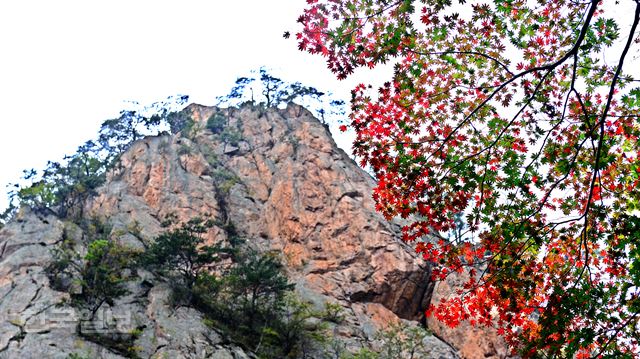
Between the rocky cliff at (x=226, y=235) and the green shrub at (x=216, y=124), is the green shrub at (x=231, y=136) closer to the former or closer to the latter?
the rocky cliff at (x=226, y=235)

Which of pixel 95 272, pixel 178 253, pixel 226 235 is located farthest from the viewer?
pixel 226 235

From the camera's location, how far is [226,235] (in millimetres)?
47031

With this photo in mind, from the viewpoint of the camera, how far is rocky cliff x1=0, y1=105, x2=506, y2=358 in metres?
29.5

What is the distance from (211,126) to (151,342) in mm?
40651

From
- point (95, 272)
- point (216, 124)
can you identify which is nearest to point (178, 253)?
point (95, 272)

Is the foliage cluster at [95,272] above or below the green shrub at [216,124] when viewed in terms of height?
below

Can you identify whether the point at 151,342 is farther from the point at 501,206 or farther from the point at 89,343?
the point at 501,206

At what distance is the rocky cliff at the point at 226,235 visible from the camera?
96.6 feet

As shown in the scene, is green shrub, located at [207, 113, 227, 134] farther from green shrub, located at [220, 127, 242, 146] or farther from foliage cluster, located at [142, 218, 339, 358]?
foliage cluster, located at [142, 218, 339, 358]

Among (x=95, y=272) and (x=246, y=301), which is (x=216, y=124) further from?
(x=95, y=272)

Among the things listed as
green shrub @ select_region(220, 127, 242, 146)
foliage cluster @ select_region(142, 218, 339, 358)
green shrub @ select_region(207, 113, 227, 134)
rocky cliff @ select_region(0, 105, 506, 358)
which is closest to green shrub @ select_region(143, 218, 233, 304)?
foliage cluster @ select_region(142, 218, 339, 358)

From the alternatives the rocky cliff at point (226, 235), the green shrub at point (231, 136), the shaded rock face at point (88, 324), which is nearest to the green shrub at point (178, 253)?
the rocky cliff at point (226, 235)

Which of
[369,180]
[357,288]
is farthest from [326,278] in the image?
[369,180]

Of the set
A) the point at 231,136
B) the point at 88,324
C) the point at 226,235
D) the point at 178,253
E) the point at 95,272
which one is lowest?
the point at 88,324
